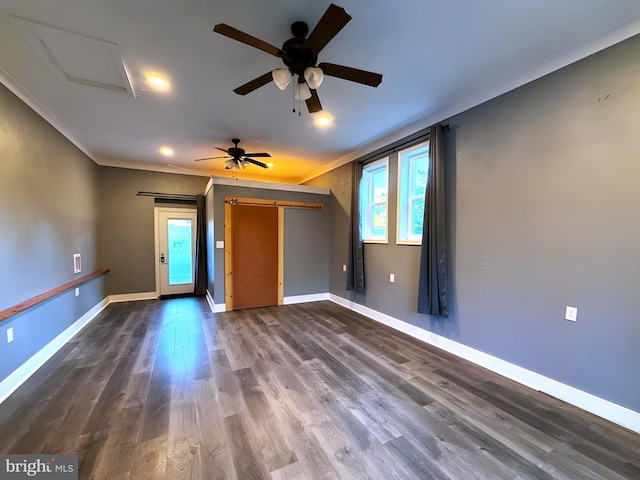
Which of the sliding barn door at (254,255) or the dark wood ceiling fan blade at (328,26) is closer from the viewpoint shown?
the dark wood ceiling fan blade at (328,26)

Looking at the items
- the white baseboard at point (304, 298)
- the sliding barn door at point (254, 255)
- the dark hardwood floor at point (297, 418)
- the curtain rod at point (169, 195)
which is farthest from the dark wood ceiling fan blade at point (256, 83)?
the curtain rod at point (169, 195)

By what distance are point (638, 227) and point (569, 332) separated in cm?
92

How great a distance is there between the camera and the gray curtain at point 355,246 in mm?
4383

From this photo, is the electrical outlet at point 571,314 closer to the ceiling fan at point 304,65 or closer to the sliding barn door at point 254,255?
the ceiling fan at point 304,65

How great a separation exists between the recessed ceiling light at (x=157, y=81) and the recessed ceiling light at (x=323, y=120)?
5.46ft

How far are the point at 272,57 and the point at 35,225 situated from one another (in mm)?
3090

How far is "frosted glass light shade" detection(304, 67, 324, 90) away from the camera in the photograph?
72.8 inches

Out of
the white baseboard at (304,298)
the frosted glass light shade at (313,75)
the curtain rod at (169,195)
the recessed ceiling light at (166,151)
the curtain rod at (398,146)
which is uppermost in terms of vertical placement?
the recessed ceiling light at (166,151)

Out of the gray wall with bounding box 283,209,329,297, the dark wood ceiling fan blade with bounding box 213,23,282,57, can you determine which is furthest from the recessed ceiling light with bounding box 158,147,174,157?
the dark wood ceiling fan blade with bounding box 213,23,282,57

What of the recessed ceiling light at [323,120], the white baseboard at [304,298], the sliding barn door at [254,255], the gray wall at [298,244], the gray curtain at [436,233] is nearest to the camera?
the gray curtain at [436,233]

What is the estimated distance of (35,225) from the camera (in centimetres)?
280

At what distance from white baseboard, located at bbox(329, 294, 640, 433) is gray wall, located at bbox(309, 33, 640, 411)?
0.06 m

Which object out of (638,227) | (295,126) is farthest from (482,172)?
(295,126)

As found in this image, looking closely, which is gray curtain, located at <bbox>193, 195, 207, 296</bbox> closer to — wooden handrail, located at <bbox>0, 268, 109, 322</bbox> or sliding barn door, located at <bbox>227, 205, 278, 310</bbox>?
sliding barn door, located at <bbox>227, 205, 278, 310</bbox>
